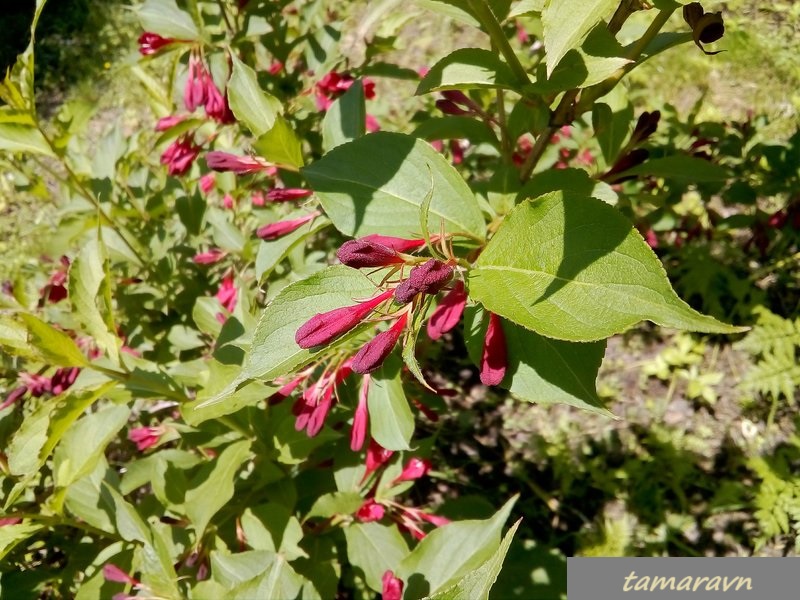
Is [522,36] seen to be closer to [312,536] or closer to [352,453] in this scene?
[352,453]

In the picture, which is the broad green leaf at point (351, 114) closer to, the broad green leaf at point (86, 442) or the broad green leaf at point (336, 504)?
the broad green leaf at point (86, 442)

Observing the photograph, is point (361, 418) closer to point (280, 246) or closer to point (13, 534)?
point (280, 246)

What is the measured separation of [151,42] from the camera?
1602 mm

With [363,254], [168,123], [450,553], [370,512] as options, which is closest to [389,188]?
[363,254]

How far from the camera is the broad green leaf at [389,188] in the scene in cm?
98

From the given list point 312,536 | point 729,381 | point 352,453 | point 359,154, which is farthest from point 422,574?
point 729,381

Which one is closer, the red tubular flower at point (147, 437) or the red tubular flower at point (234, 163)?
the red tubular flower at point (234, 163)

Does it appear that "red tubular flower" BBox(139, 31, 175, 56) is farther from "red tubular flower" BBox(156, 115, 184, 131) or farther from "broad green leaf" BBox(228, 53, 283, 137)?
"broad green leaf" BBox(228, 53, 283, 137)

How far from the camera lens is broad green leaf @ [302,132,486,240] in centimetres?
98

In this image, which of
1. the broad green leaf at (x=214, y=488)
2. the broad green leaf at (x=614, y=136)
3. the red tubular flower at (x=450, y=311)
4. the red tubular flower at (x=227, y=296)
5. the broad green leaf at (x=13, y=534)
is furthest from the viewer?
the red tubular flower at (x=227, y=296)

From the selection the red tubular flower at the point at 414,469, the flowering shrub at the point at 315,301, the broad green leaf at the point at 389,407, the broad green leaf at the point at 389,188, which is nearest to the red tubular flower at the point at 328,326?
the flowering shrub at the point at 315,301

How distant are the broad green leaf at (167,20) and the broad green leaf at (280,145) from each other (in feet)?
2.11

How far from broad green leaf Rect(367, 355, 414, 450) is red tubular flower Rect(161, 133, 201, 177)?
987 mm

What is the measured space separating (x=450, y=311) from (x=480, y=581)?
392 mm
